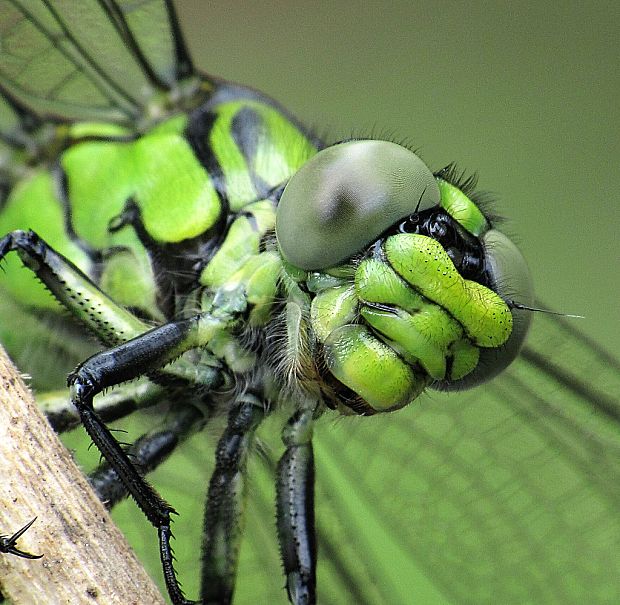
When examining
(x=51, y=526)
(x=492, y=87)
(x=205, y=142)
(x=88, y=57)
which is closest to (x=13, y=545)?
Result: (x=51, y=526)

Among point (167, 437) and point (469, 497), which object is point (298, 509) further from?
point (469, 497)

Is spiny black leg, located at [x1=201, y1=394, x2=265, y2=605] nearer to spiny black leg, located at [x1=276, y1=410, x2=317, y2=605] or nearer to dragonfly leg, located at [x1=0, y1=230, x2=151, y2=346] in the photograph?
spiny black leg, located at [x1=276, y1=410, x2=317, y2=605]

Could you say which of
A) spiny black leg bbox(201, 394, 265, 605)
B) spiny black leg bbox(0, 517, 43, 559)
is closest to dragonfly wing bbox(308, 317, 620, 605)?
spiny black leg bbox(201, 394, 265, 605)

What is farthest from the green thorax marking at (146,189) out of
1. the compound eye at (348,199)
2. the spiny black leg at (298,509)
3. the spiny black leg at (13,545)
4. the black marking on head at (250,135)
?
the spiny black leg at (13,545)

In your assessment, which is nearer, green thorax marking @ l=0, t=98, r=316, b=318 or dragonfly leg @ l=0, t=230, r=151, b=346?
dragonfly leg @ l=0, t=230, r=151, b=346

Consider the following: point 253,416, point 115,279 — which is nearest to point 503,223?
point 253,416

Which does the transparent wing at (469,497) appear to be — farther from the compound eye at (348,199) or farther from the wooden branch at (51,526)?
the wooden branch at (51,526)

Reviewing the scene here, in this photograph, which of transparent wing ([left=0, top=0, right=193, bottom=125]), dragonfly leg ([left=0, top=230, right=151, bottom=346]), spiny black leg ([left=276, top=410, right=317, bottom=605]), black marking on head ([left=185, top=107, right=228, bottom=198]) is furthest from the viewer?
transparent wing ([left=0, top=0, right=193, bottom=125])
